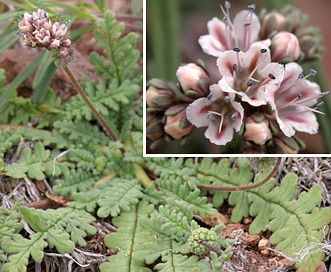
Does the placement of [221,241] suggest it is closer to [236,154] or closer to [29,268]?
[236,154]

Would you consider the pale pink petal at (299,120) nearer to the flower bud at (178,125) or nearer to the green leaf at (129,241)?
the flower bud at (178,125)

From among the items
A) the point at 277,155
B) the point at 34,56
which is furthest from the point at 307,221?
the point at 34,56

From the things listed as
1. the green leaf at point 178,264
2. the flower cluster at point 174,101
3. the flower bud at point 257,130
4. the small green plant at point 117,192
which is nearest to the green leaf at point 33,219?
the small green plant at point 117,192

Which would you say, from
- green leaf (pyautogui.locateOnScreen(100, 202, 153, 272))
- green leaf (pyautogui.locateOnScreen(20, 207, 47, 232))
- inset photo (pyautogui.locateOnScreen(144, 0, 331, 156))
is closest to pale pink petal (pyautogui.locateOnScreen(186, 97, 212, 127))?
inset photo (pyautogui.locateOnScreen(144, 0, 331, 156))

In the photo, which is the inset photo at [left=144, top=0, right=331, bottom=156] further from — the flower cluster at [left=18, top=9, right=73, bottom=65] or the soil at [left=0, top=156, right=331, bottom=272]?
the flower cluster at [left=18, top=9, right=73, bottom=65]

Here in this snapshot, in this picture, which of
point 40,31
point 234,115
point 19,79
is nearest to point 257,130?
point 234,115

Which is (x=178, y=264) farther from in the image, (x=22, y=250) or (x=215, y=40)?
(x=215, y=40)
